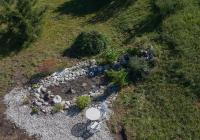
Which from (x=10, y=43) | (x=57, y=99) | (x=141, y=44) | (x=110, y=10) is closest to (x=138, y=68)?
(x=141, y=44)

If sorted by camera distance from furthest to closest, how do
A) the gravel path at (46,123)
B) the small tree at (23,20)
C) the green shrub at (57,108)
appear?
1. the small tree at (23,20)
2. the green shrub at (57,108)
3. the gravel path at (46,123)

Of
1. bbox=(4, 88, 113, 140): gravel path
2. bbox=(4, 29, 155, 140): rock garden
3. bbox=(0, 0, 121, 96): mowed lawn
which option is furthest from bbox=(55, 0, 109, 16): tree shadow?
bbox=(4, 88, 113, 140): gravel path

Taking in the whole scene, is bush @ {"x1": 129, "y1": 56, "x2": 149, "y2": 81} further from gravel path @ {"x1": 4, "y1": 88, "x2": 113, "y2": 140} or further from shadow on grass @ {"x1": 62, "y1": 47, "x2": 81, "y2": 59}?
shadow on grass @ {"x1": 62, "y1": 47, "x2": 81, "y2": 59}

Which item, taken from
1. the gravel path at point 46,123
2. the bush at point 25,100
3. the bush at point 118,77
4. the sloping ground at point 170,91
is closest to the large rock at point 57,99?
the gravel path at point 46,123

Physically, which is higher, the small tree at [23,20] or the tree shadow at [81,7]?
the small tree at [23,20]

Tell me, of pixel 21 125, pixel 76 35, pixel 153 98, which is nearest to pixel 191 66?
pixel 153 98

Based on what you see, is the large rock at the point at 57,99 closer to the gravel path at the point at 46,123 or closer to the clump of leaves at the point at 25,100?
the gravel path at the point at 46,123

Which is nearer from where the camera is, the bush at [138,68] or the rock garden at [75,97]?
the rock garden at [75,97]
